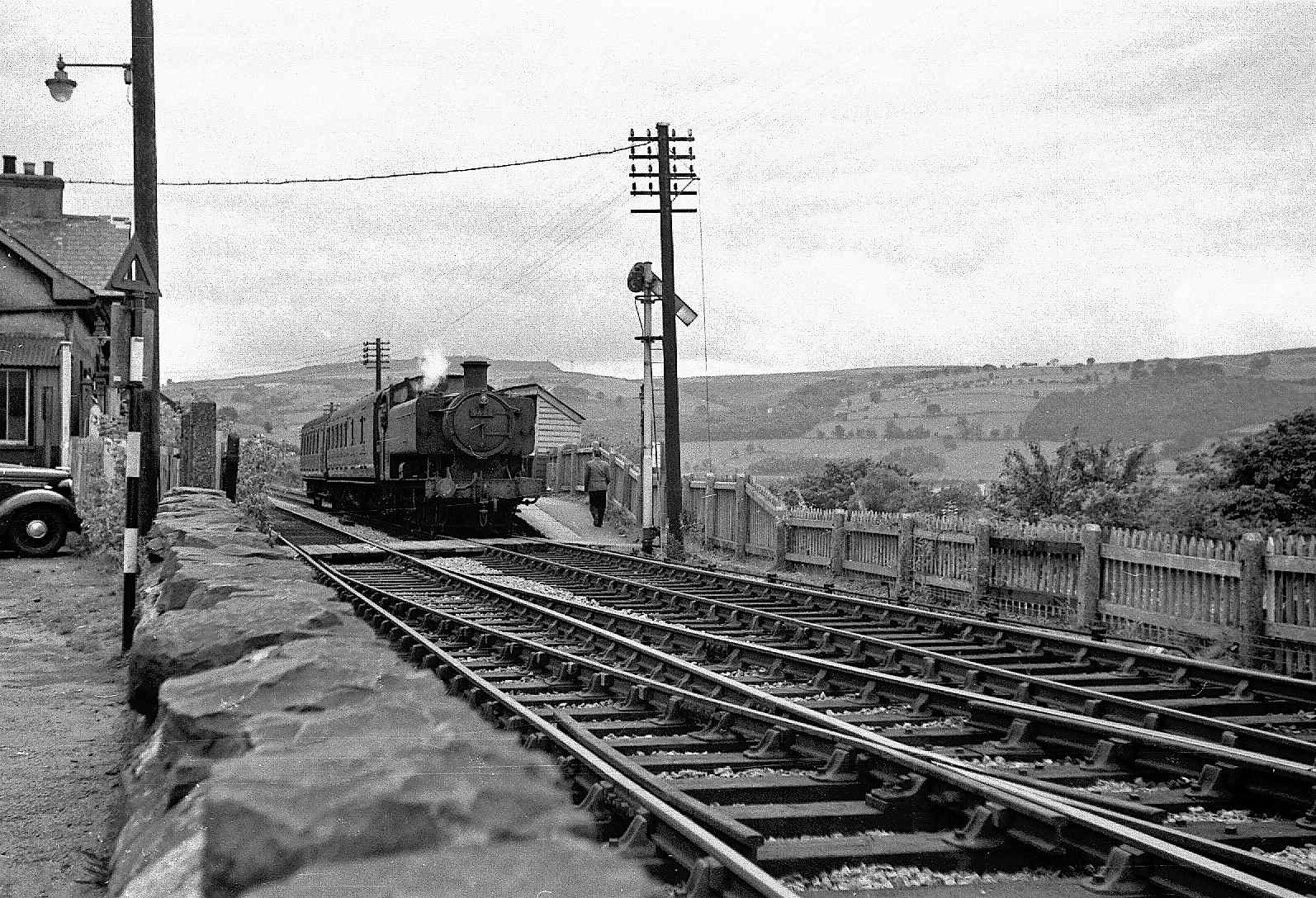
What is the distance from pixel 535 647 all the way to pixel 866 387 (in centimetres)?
10460

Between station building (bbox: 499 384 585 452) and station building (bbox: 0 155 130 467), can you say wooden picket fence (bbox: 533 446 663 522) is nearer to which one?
station building (bbox: 0 155 130 467)

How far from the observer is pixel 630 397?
137 meters

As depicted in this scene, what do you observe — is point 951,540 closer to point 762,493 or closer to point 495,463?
point 762,493

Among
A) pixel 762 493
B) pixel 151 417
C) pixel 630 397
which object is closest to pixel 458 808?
pixel 151 417

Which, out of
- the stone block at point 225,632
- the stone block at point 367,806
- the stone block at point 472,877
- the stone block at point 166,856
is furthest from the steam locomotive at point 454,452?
the stone block at point 472,877

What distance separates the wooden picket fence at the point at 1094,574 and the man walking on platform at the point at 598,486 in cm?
773

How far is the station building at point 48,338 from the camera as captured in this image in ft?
82.7

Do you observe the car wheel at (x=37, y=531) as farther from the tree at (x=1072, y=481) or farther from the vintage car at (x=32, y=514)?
the tree at (x=1072, y=481)

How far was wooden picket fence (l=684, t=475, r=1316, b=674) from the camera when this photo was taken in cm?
1115

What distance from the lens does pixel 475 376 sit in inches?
1027

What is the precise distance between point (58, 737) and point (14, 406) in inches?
786

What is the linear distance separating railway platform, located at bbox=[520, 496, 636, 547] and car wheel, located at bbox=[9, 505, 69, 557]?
9604 millimetres

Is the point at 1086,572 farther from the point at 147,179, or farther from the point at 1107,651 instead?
the point at 147,179

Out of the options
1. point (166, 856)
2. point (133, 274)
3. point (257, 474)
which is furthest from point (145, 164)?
point (166, 856)
